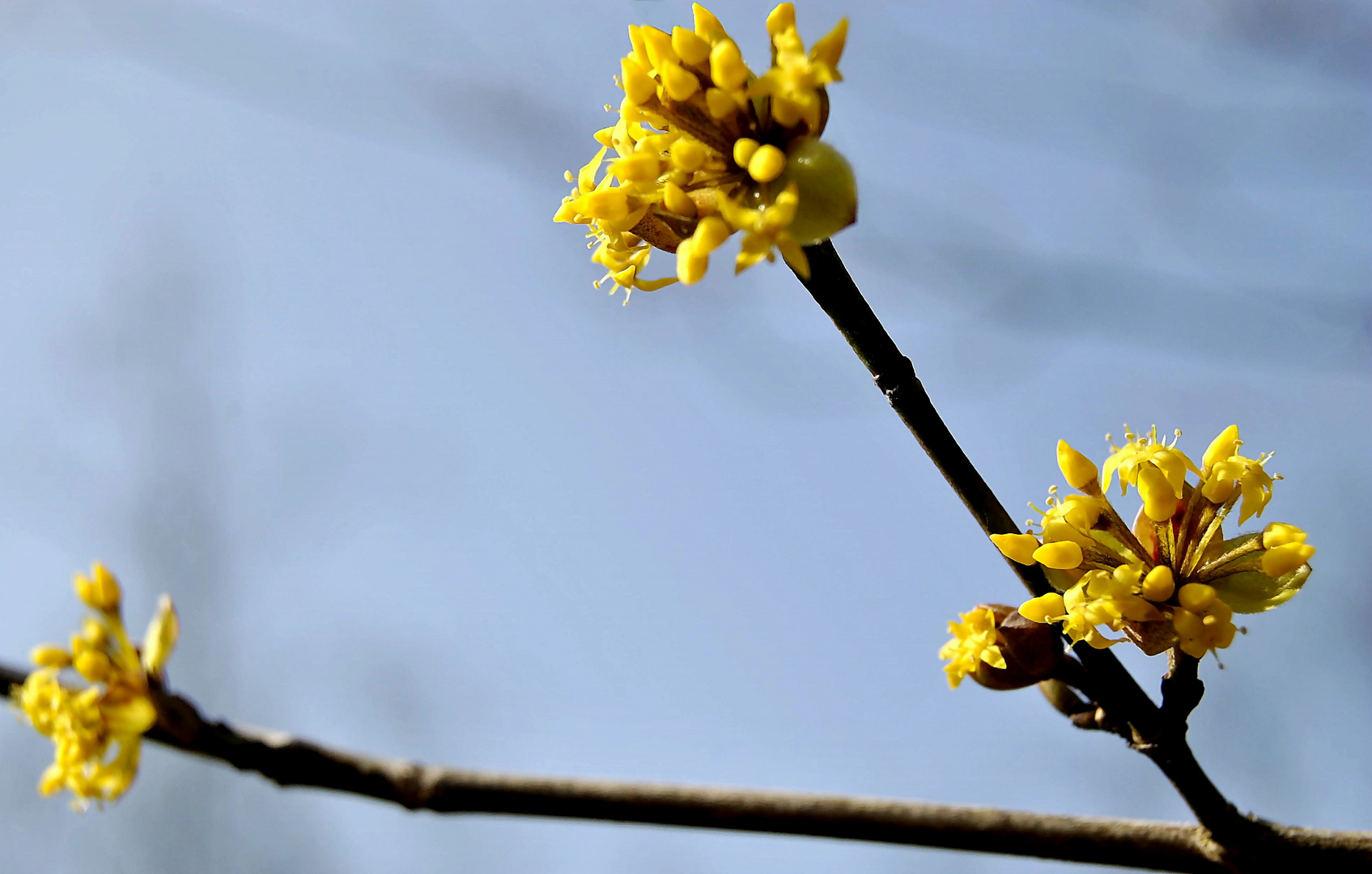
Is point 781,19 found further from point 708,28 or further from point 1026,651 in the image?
point 1026,651

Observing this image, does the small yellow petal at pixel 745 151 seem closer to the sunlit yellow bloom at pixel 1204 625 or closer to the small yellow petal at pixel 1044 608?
the small yellow petal at pixel 1044 608

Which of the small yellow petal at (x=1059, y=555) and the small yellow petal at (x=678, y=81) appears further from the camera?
the small yellow petal at (x=1059, y=555)

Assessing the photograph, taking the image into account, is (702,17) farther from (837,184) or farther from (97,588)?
(97,588)

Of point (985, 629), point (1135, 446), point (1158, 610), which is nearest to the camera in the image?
point (1158, 610)

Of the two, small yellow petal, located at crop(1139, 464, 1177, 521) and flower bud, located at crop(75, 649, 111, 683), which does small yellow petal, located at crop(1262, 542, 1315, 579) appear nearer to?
small yellow petal, located at crop(1139, 464, 1177, 521)

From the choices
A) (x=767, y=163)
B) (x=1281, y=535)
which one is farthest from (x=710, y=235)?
(x=1281, y=535)

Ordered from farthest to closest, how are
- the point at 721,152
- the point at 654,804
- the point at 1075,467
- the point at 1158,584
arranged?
the point at 1075,467, the point at 1158,584, the point at 721,152, the point at 654,804

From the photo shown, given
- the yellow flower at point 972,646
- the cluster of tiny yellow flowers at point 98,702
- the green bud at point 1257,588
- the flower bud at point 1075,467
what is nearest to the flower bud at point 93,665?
the cluster of tiny yellow flowers at point 98,702

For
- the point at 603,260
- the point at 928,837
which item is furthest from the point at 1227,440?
the point at 603,260
